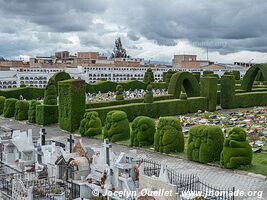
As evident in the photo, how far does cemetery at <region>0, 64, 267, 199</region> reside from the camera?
14.6 metres

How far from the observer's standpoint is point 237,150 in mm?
17797

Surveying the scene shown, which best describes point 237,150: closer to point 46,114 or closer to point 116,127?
point 116,127

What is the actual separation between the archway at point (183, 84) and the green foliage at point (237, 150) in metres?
22.5

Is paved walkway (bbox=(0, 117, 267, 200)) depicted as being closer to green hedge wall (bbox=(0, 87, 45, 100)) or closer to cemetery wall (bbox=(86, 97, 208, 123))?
cemetery wall (bbox=(86, 97, 208, 123))

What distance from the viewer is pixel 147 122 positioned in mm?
22594

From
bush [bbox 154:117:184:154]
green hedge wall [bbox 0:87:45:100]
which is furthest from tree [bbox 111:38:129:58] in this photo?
bush [bbox 154:117:184:154]

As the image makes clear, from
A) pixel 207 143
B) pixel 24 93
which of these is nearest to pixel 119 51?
pixel 24 93

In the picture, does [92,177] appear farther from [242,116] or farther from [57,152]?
[242,116]

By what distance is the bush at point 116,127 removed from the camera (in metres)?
24.8

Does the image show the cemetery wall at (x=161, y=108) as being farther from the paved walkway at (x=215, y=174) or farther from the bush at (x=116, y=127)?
the paved walkway at (x=215, y=174)

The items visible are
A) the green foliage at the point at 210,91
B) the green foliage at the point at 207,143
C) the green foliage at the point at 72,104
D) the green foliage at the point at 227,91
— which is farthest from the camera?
the green foliage at the point at 227,91

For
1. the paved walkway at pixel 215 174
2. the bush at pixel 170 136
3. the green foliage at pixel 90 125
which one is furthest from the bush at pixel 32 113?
the bush at pixel 170 136

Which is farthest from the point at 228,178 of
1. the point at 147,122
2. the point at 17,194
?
the point at 17,194

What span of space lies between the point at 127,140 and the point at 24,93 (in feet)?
81.4
